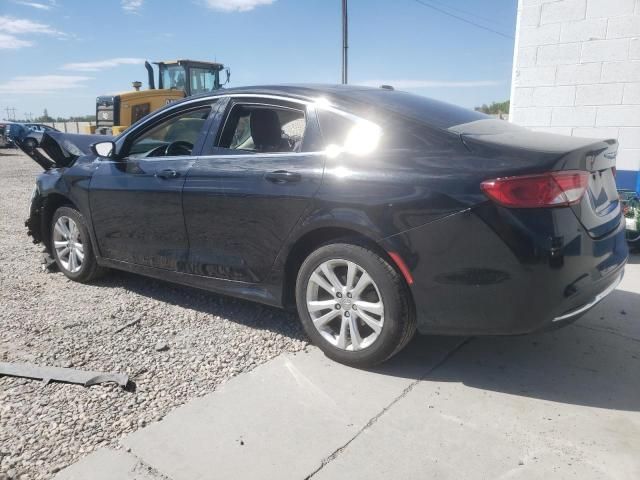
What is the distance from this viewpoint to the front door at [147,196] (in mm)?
3863

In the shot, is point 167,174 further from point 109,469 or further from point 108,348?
point 109,469

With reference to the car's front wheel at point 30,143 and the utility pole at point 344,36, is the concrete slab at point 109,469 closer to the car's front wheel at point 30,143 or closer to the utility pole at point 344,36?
the car's front wheel at point 30,143

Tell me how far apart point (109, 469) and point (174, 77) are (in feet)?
47.8

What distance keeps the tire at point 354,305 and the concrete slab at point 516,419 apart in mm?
349

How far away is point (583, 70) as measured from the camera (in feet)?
21.6

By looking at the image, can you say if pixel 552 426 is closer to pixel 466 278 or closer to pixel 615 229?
pixel 466 278

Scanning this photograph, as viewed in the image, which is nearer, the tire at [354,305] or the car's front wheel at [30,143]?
the tire at [354,305]

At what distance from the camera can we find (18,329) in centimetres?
384

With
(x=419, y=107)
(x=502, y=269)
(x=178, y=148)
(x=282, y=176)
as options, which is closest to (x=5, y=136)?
(x=178, y=148)

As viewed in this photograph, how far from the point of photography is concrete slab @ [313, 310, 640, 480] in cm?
229

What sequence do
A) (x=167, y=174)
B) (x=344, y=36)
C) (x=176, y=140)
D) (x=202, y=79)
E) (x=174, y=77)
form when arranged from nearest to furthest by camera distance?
(x=167, y=174)
(x=176, y=140)
(x=174, y=77)
(x=202, y=79)
(x=344, y=36)

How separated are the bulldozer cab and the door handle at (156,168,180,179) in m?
11.8

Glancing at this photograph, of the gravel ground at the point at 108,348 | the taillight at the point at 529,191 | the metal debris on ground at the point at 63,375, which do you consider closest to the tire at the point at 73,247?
the gravel ground at the point at 108,348

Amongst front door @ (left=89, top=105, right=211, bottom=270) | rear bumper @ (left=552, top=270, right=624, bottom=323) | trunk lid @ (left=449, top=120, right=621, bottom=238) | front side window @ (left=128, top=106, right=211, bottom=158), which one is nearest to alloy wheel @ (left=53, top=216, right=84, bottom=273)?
front door @ (left=89, top=105, right=211, bottom=270)
